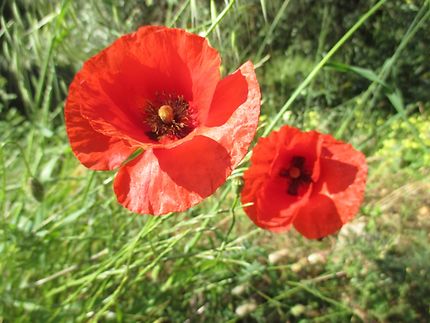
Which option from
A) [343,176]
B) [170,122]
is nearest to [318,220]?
[343,176]

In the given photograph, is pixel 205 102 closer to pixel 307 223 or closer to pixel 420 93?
pixel 307 223

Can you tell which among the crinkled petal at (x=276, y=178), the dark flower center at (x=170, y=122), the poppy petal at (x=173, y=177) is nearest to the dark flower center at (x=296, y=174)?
the crinkled petal at (x=276, y=178)

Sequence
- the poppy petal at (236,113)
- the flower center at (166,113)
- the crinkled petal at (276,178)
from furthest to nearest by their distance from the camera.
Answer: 1. the crinkled petal at (276,178)
2. the flower center at (166,113)
3. the poppy petal at (236,113)

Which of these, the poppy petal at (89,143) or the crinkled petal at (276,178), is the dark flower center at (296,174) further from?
the poppy petal at (89,143)

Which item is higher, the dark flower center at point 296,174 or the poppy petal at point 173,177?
the poppy petal at point 173,177

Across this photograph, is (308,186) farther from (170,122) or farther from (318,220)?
(170,122)

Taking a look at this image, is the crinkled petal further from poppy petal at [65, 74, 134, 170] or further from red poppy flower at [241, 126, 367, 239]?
poppy petal at [65, 74, 134, 170]

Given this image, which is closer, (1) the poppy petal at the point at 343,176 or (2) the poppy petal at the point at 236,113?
(2) the poppy petal at the point at 236,113
